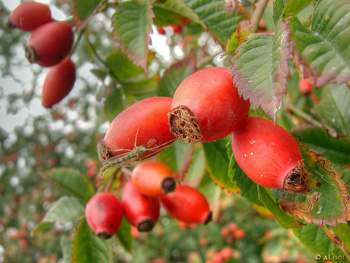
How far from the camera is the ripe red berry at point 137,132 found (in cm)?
73

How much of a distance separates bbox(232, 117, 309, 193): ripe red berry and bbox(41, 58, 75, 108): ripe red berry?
97 centimetres

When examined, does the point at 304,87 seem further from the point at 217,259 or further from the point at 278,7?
the point at 217,259

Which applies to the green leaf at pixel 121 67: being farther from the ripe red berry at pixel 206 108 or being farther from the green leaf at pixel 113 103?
the ripe red berry at pixel 206 108

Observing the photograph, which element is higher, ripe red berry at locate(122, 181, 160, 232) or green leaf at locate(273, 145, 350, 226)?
green leaf at locate(273, 145, 350, 226)

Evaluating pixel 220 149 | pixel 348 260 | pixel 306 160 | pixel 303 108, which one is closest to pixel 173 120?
pixel 306 160

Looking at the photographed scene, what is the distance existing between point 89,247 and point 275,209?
925 mm

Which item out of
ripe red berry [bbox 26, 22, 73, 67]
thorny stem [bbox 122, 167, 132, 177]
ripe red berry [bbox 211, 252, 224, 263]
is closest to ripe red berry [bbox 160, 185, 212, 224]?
thorny stem [bbox 122, 167, 132, 177]

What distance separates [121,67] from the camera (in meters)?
1.60

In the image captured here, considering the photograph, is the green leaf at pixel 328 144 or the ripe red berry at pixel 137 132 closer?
the ripe red berry at pixel 137 132

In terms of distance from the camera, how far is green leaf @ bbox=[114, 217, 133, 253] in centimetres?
146

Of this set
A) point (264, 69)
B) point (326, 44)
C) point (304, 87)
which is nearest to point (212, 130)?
point (264, 69)

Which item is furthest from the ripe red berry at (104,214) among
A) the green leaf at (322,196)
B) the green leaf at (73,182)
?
the green leaf at (322,196)

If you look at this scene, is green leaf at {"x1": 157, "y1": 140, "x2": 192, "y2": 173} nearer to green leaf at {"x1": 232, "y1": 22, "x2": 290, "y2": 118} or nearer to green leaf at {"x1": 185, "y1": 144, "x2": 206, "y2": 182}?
green leaf at {"x1": 185, "y1": 144, "x2": 206, "y2": 182}

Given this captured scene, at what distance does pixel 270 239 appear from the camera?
12.2 ft
